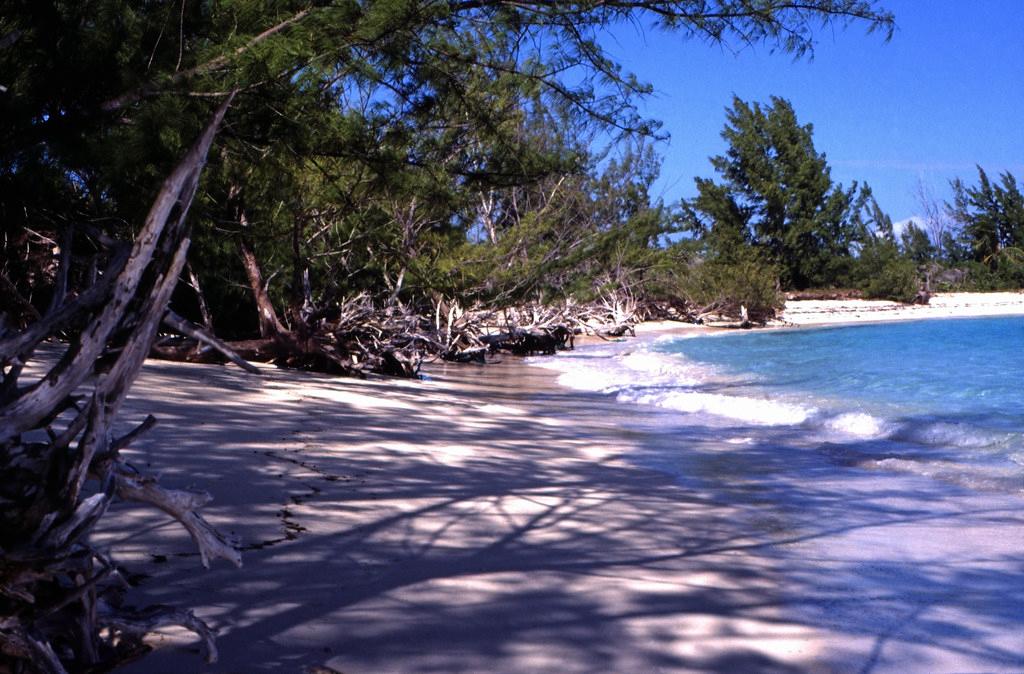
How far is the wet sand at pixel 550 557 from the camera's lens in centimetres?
269

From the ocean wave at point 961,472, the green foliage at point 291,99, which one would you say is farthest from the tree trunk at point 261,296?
the ocean wave at point 961,472

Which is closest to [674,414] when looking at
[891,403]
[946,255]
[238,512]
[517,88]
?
[891,403]

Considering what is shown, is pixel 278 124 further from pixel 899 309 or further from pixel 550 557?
pixel 899 309

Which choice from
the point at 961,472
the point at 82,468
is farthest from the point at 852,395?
the point at 82,468

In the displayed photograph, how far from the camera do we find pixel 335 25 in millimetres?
4668

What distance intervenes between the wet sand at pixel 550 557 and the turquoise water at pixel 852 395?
3.23 ft

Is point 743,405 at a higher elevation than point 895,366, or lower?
lower

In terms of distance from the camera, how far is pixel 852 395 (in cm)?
1180

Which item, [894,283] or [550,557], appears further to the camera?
[894,283]

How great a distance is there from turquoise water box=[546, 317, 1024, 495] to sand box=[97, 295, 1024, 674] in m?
1.08

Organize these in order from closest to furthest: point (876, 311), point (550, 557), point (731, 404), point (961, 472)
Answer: point (550, 557)
point (961, 472)
point (731, 404)
point (876, 311)

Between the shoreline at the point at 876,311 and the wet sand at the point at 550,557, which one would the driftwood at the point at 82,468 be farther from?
the shoreline at the point at 876,311

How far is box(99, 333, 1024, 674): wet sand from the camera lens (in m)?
2.69

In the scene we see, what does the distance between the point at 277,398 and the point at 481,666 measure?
17.8 feet
